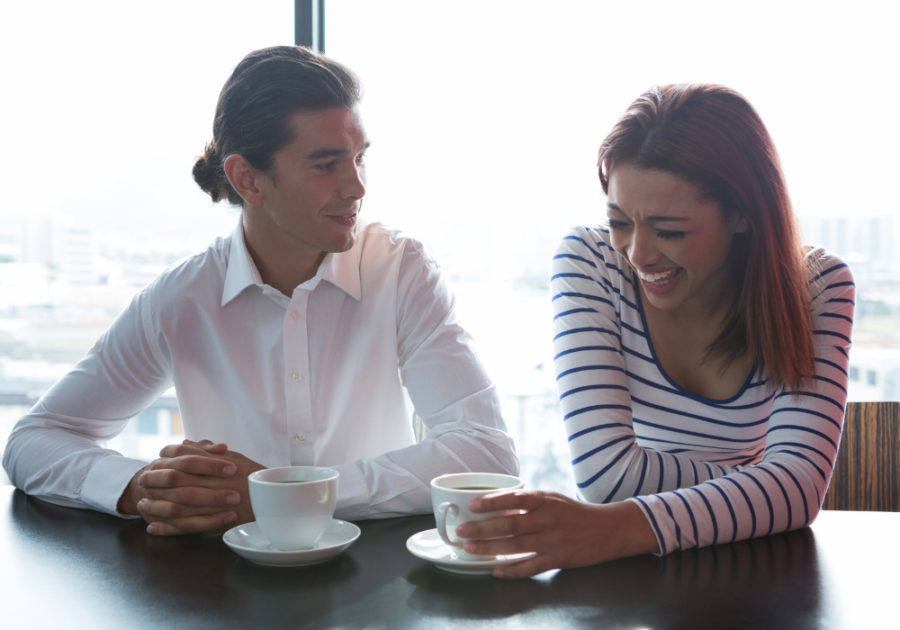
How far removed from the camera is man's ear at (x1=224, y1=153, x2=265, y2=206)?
1.41 metres

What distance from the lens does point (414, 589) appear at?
71cm

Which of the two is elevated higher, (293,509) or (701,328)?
(701,328)

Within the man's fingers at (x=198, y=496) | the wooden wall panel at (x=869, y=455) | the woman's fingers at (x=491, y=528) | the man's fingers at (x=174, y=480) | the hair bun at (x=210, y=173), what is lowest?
the wooden wall panel at (x=869, y=455)

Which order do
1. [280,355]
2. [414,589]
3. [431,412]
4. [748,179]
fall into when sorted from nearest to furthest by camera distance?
1. [414,589]
2. [748,179]
3. [431,412]
4. [280,355]

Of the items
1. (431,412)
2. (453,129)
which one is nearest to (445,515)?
(431,412)

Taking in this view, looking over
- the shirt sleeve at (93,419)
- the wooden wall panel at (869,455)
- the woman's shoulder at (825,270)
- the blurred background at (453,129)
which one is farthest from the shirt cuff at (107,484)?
the blurred background at (453,129)

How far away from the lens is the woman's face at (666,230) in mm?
1143

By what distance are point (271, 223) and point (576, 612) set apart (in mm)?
1035

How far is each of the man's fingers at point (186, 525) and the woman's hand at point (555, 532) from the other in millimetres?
368

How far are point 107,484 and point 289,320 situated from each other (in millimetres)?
455

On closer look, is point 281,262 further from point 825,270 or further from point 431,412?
point 825,270

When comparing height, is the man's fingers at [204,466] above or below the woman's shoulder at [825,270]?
below

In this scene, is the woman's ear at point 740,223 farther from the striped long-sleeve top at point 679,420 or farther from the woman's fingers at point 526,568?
the woman's fingers at point 526,568

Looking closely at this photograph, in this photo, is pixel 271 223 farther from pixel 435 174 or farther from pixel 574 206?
pixel 574 206
